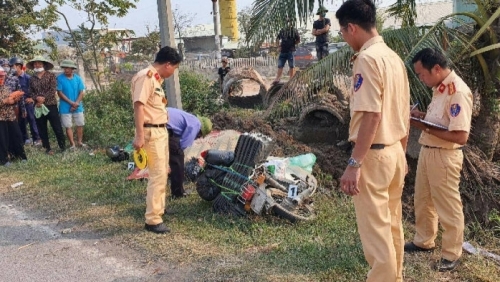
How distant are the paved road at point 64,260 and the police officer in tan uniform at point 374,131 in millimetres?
1693

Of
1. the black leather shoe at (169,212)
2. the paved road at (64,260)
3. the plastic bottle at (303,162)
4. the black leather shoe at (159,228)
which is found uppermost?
the plastic bottle at (303,162)

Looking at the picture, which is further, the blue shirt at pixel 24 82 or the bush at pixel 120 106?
the bush at pixel 120 106

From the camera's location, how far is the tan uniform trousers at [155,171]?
16.8 ft

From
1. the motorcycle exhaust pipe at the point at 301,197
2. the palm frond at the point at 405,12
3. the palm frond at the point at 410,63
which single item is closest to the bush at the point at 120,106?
the palm frond at the point at 410,63

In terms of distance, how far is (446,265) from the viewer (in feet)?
13.8

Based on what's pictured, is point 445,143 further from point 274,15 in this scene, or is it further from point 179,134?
point 179,134

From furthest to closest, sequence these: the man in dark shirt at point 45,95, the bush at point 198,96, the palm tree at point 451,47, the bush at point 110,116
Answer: the bush at point 198,96
the bush at point 110,116
the man in dark shirt at point 45,95
the palm tree at point 451,47

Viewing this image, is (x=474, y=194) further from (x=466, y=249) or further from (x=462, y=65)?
(x=466, y=249)

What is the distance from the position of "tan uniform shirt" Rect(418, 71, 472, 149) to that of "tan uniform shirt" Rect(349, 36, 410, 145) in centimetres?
89

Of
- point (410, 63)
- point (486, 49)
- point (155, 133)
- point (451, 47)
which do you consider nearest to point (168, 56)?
point (155, 133)

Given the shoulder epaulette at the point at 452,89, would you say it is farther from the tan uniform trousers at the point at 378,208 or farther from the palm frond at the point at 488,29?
the palm frond at the point at 488,29

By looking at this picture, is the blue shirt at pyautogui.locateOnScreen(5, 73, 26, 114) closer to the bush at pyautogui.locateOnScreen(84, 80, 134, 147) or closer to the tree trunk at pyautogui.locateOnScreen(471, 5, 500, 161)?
the bush at pyautogui.locateOnScreen(84, 80, 134, 147)

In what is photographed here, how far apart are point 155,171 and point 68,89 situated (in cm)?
494

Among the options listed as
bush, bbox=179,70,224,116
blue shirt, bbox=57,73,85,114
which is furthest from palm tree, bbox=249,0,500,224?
bush, bbox=179,70,224,116
